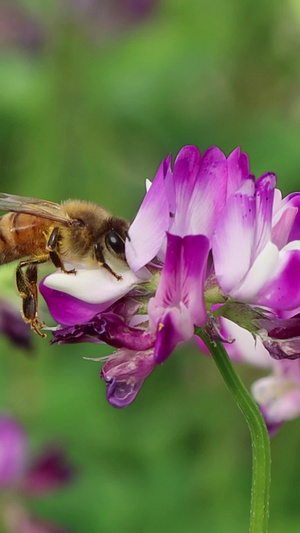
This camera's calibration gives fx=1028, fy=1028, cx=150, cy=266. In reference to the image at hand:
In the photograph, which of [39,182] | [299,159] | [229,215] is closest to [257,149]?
[299,159]

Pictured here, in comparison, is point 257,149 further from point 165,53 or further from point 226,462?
point 226,462

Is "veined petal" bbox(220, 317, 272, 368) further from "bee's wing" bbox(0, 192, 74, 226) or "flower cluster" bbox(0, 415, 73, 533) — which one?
"flower cluster" bbox(0, 415, 73, 533)

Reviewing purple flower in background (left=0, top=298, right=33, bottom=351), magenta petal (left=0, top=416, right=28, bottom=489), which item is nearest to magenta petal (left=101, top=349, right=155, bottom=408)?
purple flower in background (left=0, top=298, right=33, bottom=351)

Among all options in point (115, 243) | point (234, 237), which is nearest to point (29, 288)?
point (115, 243)

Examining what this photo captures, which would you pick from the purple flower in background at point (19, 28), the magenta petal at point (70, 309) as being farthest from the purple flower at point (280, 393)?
the purple flower in background at point (19, 28)

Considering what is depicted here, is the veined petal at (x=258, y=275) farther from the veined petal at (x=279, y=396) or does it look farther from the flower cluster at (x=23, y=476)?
the flower cluster at (x=23, y=476)
